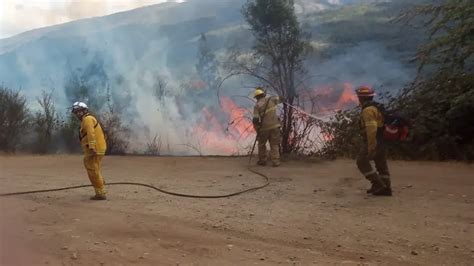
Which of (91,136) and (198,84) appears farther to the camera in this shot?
(198,84)

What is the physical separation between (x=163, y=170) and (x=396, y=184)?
17.3 ft

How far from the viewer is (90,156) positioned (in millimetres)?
8562

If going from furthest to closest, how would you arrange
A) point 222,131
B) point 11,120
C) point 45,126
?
1. point 222,131
2. point 45,126
3. point 11,120

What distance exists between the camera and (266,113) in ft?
40.9

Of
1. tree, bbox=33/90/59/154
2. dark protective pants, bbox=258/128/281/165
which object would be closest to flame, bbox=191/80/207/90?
tree, bbox=33/90/59/154

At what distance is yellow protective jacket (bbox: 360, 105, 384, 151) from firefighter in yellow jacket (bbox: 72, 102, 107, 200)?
407 centimetres

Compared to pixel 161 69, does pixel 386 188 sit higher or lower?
lower

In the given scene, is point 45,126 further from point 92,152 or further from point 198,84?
point 92,152

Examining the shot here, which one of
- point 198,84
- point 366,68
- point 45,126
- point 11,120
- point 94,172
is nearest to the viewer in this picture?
point 94,172

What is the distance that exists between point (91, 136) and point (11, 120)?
1140cm

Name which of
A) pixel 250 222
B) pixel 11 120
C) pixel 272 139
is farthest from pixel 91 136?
pixel 11 120

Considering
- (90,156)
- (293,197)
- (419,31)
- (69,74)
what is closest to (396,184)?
(293,197)

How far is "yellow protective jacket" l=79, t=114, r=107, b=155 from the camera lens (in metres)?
8.45

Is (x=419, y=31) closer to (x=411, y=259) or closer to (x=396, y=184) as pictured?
(x=396, y=184)
